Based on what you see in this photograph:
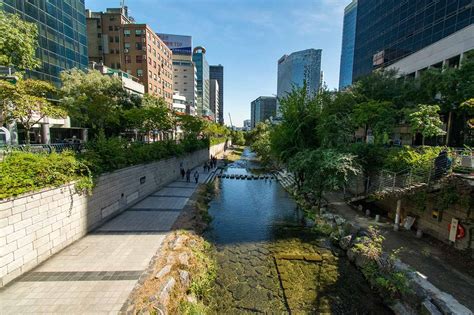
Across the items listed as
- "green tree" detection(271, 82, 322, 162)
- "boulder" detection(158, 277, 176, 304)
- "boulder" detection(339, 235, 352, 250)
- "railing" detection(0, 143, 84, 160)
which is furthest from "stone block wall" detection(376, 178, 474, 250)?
"railing" detection(0, 143, 84, 160)

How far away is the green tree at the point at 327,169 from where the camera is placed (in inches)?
495

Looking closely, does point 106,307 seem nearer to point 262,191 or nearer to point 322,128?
point 322,128

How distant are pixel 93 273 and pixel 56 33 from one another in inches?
1282

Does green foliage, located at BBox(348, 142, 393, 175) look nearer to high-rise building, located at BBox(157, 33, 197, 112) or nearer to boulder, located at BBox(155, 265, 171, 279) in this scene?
boulder, located at BBox(155, 265, 171, 279)

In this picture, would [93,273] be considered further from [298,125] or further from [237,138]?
[237,138]

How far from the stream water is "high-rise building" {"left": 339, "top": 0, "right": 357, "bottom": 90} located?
230 feet

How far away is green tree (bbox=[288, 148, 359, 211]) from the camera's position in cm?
1256

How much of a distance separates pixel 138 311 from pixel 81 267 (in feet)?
10.6

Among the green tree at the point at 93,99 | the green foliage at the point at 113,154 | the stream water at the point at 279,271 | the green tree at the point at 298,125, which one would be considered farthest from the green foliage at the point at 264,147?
the green tree at the point at 93,99

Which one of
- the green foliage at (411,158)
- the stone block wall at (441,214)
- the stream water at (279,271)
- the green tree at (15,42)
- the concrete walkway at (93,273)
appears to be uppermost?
the green tree at (15,42)

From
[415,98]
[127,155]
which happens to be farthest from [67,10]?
[415,98]

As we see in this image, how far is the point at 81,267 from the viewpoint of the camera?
22.9ft

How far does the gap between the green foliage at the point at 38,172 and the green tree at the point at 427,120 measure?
17.7 m

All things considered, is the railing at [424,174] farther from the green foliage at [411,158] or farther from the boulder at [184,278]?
the boulder at [184,278]
